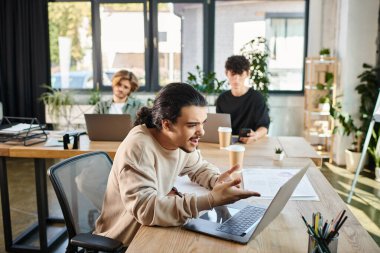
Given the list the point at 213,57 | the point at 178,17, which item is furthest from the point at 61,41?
the point at 213,57

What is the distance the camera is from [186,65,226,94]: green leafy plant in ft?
17.0

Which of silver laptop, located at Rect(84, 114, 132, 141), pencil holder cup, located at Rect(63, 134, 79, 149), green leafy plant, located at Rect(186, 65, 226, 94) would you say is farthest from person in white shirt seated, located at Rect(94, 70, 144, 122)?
green leafy plant, located at Rect(186, 65, 226, 94)

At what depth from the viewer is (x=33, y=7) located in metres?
5.36

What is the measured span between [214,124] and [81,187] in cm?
113

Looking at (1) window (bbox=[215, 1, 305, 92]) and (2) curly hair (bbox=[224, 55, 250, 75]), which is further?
(1) window (bbox=[215, 1, 305, 92])

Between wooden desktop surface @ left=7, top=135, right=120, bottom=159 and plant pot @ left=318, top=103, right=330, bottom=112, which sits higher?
plant pot @ left=318, top=103, right=330, bottom=112

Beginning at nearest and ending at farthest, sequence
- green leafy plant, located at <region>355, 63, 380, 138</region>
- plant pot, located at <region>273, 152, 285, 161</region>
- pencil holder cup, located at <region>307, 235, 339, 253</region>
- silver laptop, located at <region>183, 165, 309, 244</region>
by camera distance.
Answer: pencil holder cup, located at <region>307, 235, 339, 253</region> < silver laptop, located at <region>183, 165, 309, 244</region> < plant pot, located at <region>273, 152, 285, 161</region> < green leafy plant, located at <region>355, 63, 380, 138</region>

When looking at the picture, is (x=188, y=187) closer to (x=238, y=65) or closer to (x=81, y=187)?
(x=81, y=187)

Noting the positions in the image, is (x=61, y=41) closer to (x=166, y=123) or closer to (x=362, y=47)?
(x=362, y=47)

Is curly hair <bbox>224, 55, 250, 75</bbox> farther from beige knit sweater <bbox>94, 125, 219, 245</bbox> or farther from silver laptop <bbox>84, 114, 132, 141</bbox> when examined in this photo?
beige knit sweater <bbox>94, 125, 219, 245</bbox>

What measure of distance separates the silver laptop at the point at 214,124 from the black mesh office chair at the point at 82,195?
2.97 ft

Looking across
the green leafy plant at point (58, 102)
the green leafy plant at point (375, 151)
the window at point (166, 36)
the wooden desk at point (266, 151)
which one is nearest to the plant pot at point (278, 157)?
the wooden desk at point (266, 151)

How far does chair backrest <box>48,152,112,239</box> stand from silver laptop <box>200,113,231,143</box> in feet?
2.98

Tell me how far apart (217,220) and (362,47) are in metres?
4.15
